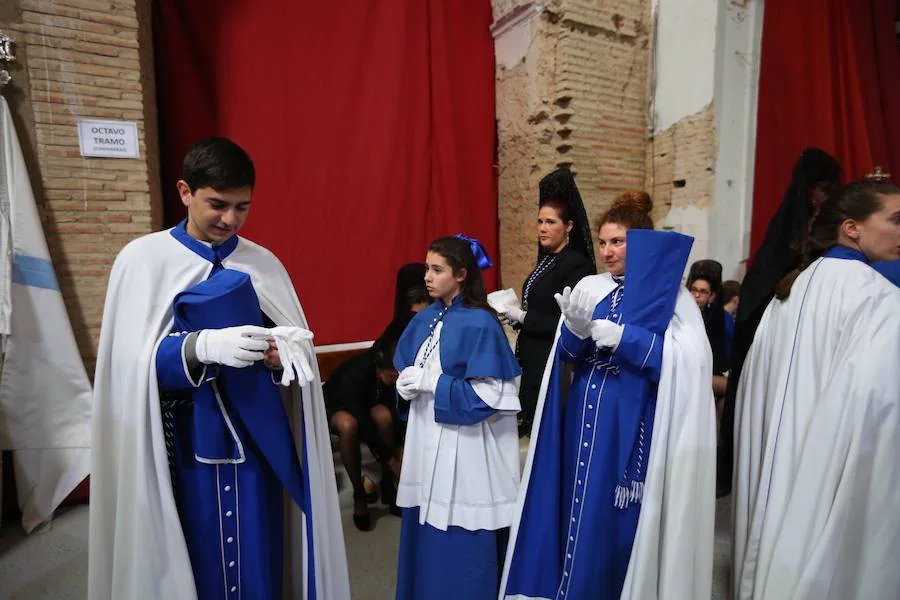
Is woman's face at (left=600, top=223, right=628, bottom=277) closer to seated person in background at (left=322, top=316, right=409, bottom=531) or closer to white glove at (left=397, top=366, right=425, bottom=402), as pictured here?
white glove at (left=397, top=366, right=425, bottom=402)

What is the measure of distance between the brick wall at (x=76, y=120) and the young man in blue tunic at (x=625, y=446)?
3.07 m

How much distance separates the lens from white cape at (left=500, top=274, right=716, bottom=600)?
1.85 m

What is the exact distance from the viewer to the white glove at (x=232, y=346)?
1390mm

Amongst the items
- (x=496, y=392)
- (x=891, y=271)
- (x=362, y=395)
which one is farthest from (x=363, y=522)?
(x=891, y=271)

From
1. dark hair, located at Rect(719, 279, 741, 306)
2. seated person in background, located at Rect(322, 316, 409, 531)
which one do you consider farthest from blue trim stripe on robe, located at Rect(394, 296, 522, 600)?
dark hair, located at Rect(719, 279, 741, 306)

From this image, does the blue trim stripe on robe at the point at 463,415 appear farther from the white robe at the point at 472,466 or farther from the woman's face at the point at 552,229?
the woman's face at the point at 552,229

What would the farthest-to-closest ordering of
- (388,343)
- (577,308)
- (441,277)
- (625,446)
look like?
(388,343) → (441,277) → (625,446) → (577,308)

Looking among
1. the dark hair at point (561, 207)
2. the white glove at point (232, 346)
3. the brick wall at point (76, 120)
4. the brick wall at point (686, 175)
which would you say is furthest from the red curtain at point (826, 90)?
the brick wall at point (76, 120)

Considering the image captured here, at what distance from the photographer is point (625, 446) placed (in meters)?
1.97

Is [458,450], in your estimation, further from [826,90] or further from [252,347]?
[826,90]

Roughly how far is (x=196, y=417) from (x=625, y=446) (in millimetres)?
1542

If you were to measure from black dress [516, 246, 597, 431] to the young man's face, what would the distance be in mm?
1742

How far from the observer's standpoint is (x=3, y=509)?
11.0 feet

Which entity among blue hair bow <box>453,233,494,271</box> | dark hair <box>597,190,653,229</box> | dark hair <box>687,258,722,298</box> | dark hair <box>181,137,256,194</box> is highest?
dark hair <box>181,137,256,194</box>
